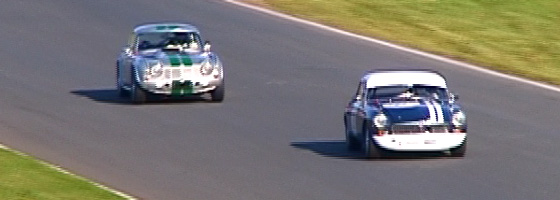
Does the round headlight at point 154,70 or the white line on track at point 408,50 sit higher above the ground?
the round headlight at point 154,70

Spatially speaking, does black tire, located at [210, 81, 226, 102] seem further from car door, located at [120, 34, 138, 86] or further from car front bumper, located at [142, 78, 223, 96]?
car door, located at [120, 34, 138, 86]

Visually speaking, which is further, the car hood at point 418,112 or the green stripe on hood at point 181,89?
the green stripe on hood at point 181,89

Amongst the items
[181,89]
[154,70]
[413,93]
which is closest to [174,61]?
[154,70]

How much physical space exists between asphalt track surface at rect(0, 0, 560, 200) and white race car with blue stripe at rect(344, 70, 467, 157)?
24 centimetres

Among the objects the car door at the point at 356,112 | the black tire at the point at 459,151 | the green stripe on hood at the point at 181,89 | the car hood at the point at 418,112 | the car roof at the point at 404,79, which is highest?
the car roof at the point at 404,79

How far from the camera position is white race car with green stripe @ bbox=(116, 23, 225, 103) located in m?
23.1

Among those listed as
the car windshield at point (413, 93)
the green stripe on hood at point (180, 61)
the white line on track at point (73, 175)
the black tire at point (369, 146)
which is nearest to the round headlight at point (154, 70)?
the green stripe on hood at point (180, 61)

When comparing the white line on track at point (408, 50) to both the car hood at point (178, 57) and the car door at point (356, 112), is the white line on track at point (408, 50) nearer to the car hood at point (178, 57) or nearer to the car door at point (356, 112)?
the car hood at point (178, 57)

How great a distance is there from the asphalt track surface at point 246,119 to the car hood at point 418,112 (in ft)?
1.72

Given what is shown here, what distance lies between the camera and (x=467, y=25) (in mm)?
31438

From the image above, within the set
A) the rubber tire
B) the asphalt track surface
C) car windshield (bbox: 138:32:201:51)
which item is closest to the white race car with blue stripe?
the asphalt track surface

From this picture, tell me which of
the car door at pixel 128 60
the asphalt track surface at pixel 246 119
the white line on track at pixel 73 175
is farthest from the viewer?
the car door at pixel 128 60

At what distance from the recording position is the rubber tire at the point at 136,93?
2330cm

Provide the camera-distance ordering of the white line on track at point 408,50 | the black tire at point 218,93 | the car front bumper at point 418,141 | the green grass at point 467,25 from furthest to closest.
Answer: the green grass at point 467,25, the white line on track at point 408,50, the black tire at point 218,93, the car front bumper at point 418,141
